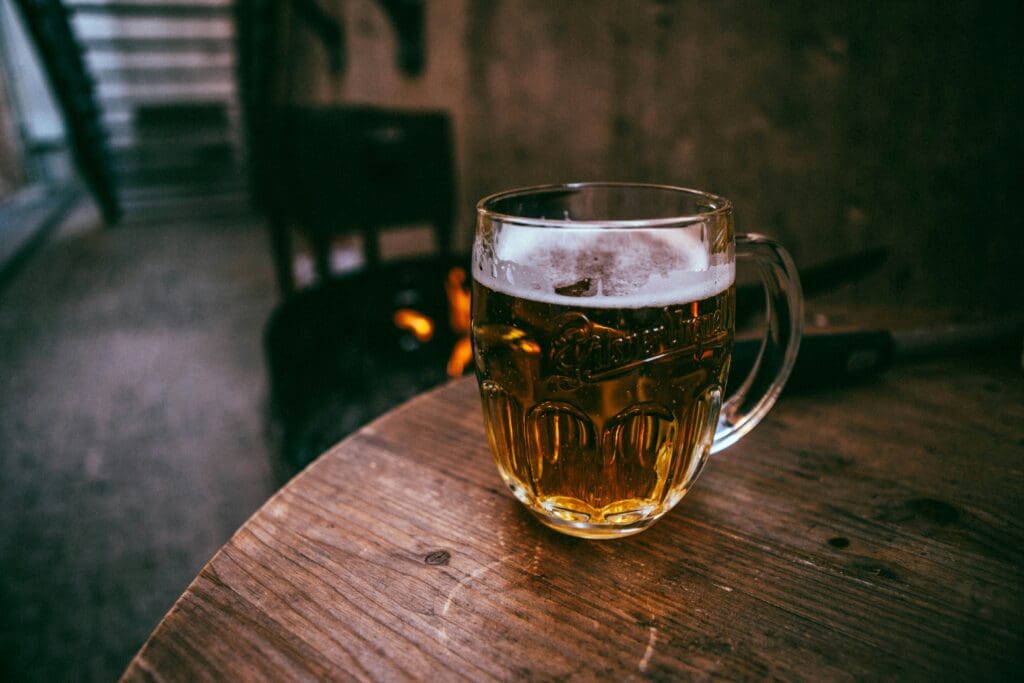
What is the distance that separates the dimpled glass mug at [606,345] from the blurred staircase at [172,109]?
5821 millimetres

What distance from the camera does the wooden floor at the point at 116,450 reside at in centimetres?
151

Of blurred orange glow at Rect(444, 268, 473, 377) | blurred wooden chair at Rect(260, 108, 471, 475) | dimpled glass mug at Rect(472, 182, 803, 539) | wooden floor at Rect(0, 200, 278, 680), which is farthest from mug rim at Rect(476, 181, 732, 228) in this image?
wooden floor at Rect(0, 200, 278, 680)

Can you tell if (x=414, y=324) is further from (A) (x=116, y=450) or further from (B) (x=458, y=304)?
(A) (x=116, y=450)

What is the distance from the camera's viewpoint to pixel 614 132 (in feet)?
6.84

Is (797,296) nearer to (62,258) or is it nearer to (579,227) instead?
(579,227)

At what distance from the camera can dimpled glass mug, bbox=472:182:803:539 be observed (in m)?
0.42

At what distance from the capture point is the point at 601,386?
0.43 m

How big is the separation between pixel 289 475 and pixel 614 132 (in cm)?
147

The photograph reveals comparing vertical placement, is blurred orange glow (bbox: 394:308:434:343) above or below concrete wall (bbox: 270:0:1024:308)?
below

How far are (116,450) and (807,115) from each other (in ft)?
7.94

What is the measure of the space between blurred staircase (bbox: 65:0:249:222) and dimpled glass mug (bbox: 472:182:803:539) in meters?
5.82

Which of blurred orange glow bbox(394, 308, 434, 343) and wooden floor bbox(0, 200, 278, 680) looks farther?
blurred orange glow bbox(394, 308, 434, 343)

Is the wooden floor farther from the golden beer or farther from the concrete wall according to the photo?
the concrete wall

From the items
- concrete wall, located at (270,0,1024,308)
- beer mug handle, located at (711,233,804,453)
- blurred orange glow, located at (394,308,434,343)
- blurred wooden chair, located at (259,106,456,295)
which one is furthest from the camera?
blurred wooden chair, located at (259,106,456,295)
